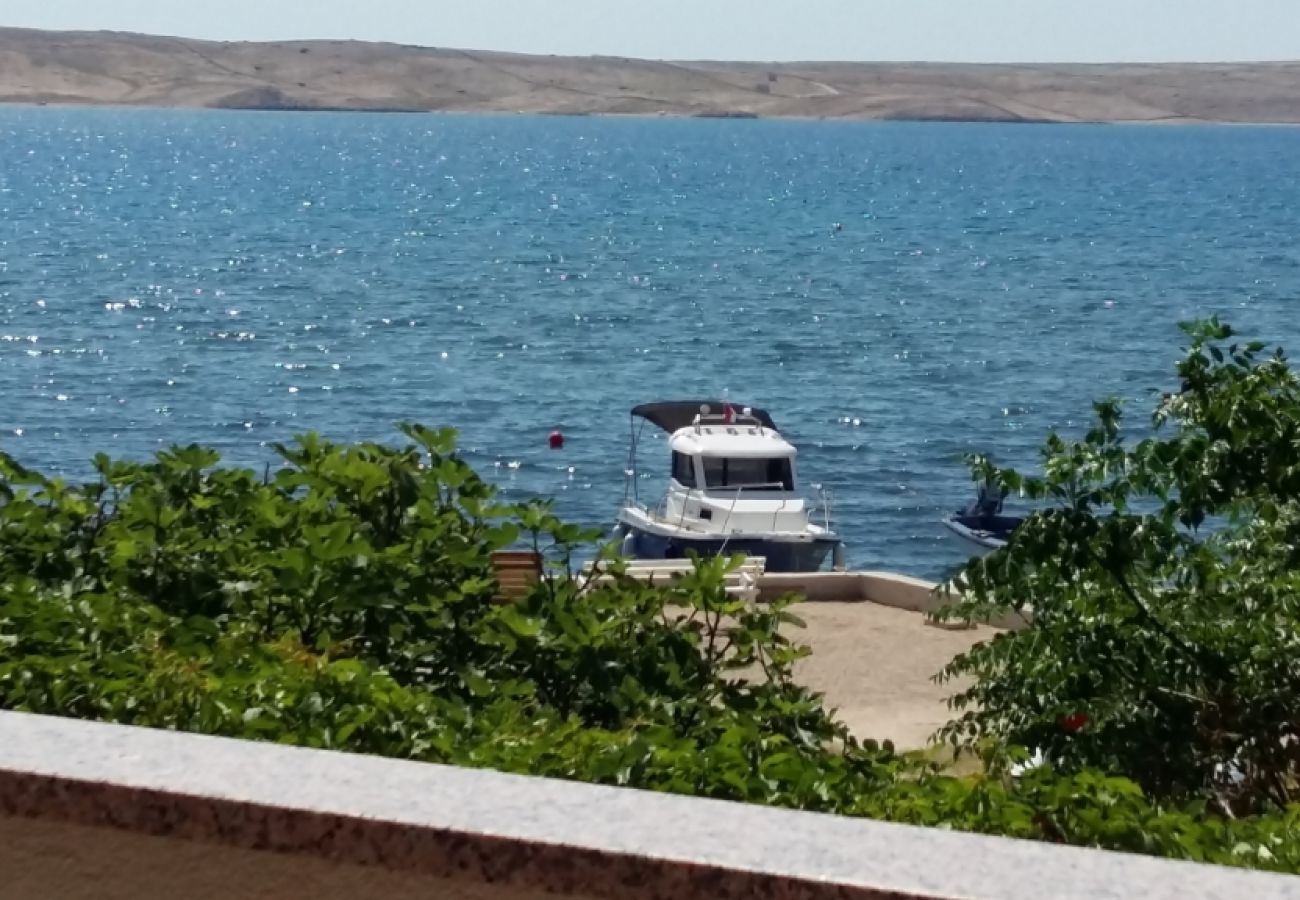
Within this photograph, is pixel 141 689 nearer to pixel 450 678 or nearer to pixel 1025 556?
pixel 450 678

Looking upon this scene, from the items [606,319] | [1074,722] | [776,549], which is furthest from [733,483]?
[606,319]

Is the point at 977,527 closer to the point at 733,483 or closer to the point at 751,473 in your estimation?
the point at 751,473

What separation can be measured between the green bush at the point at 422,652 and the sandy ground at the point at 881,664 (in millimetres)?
8552

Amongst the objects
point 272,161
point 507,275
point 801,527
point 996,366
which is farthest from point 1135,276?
point 272,161

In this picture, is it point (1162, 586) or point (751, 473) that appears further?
point (751, 473)

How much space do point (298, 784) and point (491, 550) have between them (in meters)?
2.06

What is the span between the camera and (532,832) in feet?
8.30

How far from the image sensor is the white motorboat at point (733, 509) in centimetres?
2669

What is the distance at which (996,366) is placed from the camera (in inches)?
1911

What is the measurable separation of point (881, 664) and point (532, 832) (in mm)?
14026

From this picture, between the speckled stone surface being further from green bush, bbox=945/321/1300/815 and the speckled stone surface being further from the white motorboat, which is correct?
the white motorboat

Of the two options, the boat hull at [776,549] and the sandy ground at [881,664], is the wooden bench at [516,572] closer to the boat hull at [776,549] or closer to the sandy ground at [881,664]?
the sandy ground at [881,664]

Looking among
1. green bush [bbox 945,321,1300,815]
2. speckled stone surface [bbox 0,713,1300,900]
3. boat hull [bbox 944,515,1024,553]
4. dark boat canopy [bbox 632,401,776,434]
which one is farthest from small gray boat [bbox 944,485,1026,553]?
speckled stone surface [bbox 0,713,1300,900]

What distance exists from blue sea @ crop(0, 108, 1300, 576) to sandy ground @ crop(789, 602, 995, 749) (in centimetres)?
652
